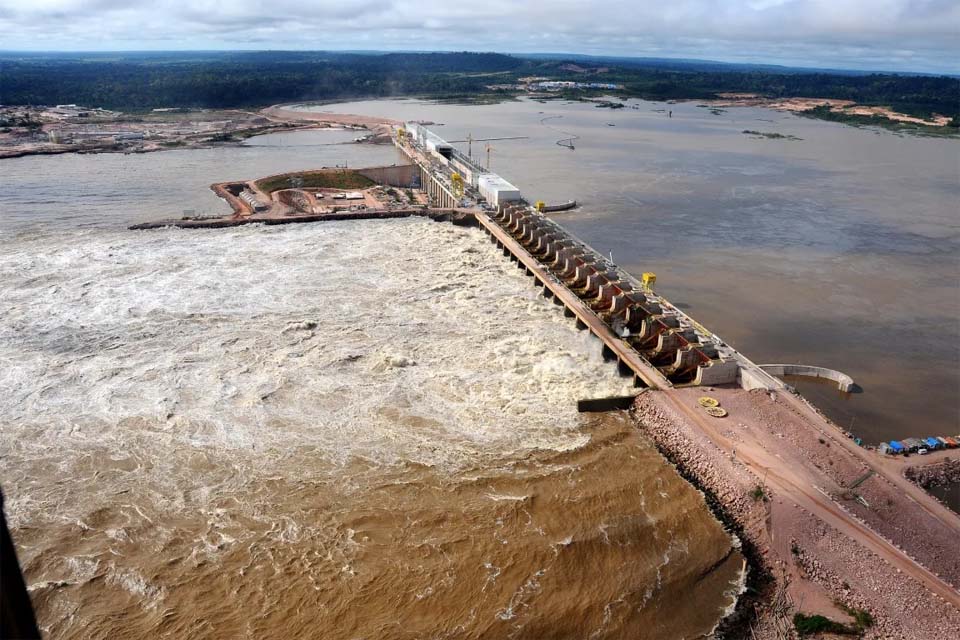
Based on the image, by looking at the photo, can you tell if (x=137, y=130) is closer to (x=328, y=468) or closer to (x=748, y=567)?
(x=328, y=468)

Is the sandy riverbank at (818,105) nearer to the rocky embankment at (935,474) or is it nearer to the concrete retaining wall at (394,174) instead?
the concrete retaining wall at (394,174)

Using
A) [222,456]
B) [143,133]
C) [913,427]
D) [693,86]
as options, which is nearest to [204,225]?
[222,456]

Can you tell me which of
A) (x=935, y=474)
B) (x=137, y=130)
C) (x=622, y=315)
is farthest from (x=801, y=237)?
(x=137, y=130)

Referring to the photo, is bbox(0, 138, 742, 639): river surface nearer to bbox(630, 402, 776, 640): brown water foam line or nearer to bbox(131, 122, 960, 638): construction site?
bbox(630, 402, 776, 640): brown water foam line

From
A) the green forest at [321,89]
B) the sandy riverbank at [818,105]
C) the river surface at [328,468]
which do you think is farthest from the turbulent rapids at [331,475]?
the sandy riverbank at [818,105]

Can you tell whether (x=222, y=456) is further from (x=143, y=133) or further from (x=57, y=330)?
(x=143, y=133)

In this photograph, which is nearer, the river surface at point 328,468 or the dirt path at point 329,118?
the river surface at point 328,468

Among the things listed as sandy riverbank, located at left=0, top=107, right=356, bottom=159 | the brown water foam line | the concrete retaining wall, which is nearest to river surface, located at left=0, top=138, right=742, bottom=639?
the brown water foam line
